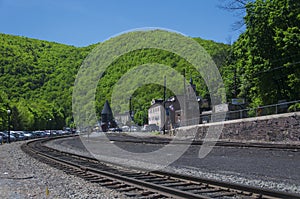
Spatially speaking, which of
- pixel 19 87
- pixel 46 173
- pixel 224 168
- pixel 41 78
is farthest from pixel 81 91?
pixel 41 78

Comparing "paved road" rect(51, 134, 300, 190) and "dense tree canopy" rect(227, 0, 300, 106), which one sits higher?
"dense tree canopy" rect(227, 0, 300, 106)

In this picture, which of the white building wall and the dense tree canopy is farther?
the white building wall

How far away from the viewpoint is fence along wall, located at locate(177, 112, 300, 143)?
2873 centimetres

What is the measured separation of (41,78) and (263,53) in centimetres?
12901

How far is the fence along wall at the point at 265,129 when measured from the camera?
28734mm

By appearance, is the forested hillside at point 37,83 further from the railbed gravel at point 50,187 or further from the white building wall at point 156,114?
the railbed gravel at point 50,187

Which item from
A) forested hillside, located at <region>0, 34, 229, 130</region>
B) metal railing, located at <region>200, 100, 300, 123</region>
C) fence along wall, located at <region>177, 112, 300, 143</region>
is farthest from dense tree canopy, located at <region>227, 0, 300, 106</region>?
forested hillside, located at <region>0, 34, 229, 130</region>

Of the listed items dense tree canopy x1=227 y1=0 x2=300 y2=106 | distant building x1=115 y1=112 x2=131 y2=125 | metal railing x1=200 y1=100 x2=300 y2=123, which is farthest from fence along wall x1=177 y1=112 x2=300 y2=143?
distant building x1=115 y1=112 x2=131 y2=125

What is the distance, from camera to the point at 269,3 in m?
39.6

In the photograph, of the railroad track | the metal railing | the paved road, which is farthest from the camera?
the metal railing

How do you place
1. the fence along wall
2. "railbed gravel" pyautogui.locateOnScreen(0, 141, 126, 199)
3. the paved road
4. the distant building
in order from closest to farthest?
"railbed gravel" pyautogui.locateOnScreen(0, 141, 126, 199)
the paved road
the fence along wall
the distant building

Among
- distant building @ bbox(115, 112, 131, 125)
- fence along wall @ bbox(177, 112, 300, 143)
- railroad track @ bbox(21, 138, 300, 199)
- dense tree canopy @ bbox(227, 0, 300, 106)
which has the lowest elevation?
railroad track @ bbox(21, 138, 300, 199)

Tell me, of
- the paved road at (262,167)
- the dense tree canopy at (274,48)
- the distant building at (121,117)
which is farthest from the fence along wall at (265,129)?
the distant building at (121,117)

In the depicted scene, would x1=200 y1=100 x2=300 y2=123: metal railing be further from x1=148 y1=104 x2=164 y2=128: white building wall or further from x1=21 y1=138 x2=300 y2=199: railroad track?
x1=148 y1=104 x2=164 y2=128: white building wall
